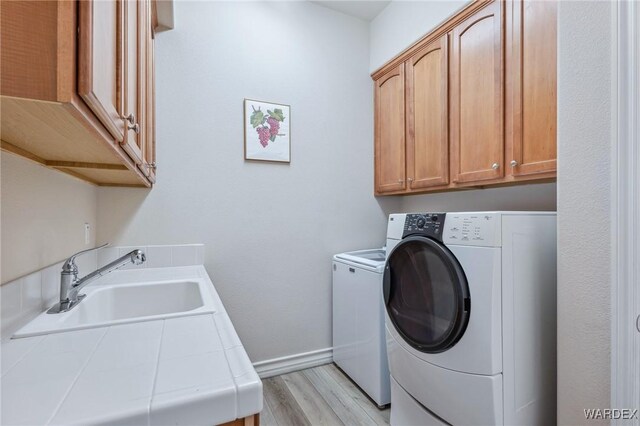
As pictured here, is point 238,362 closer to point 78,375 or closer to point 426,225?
point 78,375

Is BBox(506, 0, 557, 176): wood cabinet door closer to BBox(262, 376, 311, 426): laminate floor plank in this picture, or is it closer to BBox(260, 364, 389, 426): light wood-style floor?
BBox(260, 364, 389, 426): light wood-style floor

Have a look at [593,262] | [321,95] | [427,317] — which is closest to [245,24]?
[321,95]

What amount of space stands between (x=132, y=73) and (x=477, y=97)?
65.4 inches

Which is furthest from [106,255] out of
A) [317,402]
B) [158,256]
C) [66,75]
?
[66,75]

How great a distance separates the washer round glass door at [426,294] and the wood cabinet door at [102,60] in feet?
4.13

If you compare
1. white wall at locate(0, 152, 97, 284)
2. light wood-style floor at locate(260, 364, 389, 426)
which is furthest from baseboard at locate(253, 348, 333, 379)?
white wall at locate(0, 152, 97, 284)

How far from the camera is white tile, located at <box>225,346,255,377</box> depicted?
612 mm

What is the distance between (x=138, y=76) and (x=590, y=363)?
73.2 inches

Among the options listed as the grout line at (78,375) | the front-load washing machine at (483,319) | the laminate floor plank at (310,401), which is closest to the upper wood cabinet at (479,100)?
the front-load washing machine at (483,319)

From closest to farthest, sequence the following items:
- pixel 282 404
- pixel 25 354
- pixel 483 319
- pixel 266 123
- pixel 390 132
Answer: pixel 25 354 < pixel 483 319 < pixel 282 404 < pixel 266 123 < pixel 390 132

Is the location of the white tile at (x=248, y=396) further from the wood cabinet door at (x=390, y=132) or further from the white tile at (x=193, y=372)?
the wood cabinet door at (x=390, y=132)

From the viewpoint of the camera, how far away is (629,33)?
95cm

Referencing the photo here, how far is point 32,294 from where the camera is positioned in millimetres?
924

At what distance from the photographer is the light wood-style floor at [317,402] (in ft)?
5.65
